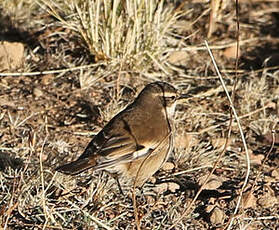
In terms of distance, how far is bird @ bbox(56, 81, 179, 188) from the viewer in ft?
20.4

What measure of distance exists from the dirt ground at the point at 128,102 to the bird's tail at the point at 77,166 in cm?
21

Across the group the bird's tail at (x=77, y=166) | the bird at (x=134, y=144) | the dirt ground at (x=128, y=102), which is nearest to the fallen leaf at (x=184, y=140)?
the dirt ground at (x=128, y=102)

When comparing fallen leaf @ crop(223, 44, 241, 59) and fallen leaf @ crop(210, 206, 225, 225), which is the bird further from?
fallen leaf @ crop(223, 44, 241, 59)

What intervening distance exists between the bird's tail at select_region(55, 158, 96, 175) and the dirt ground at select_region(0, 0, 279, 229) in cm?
21

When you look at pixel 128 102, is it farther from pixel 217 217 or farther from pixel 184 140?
pixel 217 217

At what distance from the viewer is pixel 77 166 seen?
6.05 meters

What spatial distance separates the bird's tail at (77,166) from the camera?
235 inches

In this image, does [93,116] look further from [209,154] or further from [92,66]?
[209,154]

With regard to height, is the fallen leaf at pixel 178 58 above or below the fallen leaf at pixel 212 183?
above

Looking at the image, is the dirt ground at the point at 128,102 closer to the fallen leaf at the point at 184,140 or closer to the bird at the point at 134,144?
the fallen leaf at the point at 184,140

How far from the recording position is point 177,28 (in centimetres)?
980

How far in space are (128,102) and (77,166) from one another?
2440 millimetres

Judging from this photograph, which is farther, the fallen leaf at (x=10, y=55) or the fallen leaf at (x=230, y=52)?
the fallen leaf at (x=230, y=52)

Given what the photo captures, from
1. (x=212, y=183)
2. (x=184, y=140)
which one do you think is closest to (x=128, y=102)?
(x=184, y=140)
